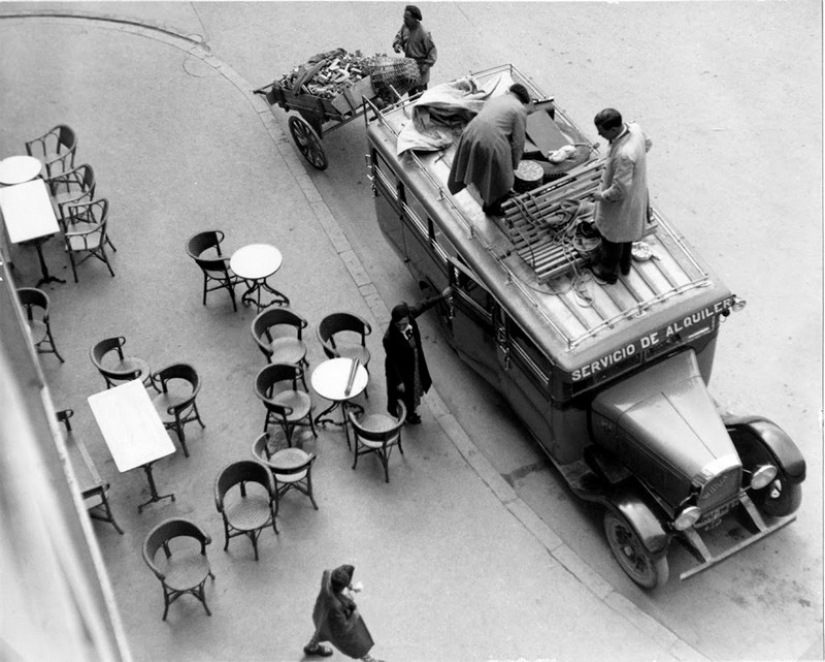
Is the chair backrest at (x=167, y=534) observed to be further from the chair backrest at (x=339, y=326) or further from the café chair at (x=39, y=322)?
the café chair at (x=39, y=322)

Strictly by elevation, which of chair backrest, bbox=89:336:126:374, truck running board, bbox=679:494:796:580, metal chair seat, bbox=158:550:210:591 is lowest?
truck running board, bbox=679:494:796:580

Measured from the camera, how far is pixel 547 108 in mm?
12125

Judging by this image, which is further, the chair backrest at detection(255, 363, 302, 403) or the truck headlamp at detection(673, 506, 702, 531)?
the chair backrest at detection(255, 363, 302, 403)

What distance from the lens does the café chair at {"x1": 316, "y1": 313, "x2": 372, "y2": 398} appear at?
12.0 m

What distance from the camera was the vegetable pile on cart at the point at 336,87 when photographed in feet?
46.2

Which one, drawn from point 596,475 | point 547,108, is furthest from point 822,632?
point 547,108

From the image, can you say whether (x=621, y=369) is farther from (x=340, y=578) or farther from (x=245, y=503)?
(x=245, y=503)

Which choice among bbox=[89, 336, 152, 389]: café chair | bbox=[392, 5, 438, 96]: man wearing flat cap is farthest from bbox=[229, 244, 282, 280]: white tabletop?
bbox=[392, 5, 438, 96]: man wearing flat cap

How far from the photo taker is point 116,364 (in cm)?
1241

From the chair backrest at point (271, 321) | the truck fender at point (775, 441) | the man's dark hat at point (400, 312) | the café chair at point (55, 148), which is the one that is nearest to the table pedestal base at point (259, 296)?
the chair backrest at point (271, 321)

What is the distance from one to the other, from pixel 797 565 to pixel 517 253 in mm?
4160

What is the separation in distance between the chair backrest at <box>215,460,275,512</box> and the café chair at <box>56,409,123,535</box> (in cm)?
123

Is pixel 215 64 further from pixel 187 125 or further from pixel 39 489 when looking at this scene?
pixel 39 489

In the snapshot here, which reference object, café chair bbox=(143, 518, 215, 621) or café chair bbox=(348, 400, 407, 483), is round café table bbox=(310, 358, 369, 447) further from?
café chair bbox=(143, 518, 215, 621)
